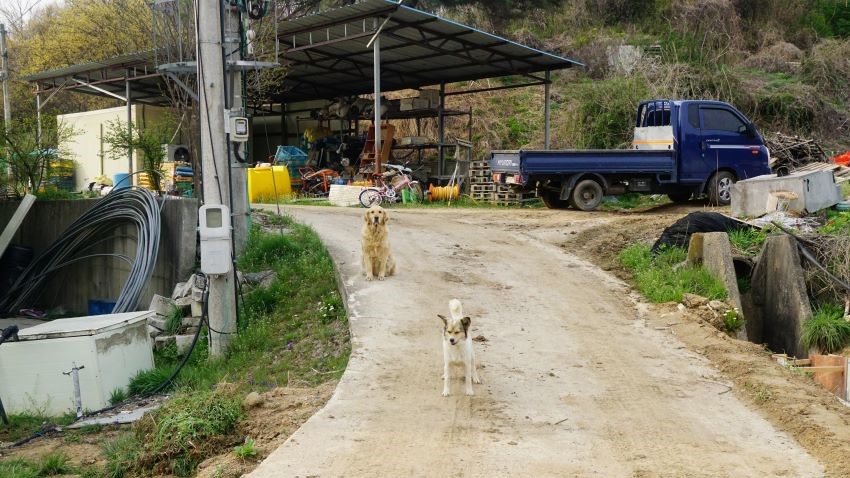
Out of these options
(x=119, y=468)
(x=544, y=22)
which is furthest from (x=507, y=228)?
(x=544, y=22)

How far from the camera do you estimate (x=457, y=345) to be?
20.5 feet

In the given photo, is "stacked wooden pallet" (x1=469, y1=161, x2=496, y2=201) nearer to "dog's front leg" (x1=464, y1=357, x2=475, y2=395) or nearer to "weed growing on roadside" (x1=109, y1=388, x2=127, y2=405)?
"weed growing on roadside" (x1=109, y1=388, x2=127, y2=405)

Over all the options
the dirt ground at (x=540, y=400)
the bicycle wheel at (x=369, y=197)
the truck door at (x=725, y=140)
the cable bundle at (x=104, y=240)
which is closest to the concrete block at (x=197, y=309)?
the cable bundle at (x=104, y=240)

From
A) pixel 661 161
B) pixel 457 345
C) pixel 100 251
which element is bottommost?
pixel 457 345

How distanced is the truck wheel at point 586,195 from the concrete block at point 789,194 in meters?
4.09

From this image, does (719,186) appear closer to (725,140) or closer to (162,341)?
(725,140)

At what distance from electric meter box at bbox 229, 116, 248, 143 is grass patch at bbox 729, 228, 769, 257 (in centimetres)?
730

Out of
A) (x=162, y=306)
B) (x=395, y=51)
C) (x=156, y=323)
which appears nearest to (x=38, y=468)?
(x=156, y=323)

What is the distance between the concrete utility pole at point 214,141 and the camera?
9.08 metres

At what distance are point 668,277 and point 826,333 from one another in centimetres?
200

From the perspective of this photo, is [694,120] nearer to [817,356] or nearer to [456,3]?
[817,356]

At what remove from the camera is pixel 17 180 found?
51.0ft

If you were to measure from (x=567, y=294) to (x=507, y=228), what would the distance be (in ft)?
16.3

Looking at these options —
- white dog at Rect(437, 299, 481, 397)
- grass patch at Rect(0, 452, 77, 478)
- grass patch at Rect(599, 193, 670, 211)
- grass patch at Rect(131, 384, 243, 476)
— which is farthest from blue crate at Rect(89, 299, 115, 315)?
grass patch at Rect(599, 193, 670, 211)
